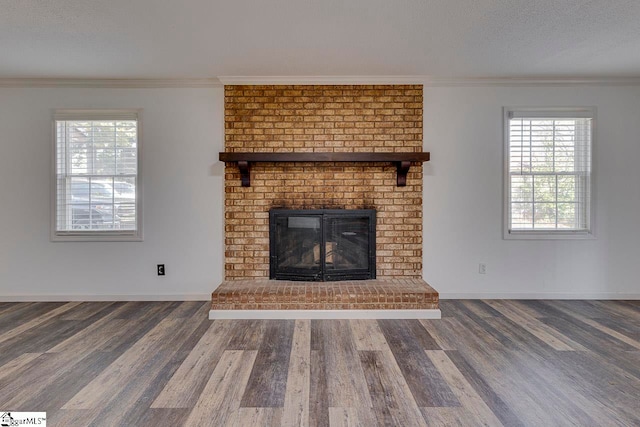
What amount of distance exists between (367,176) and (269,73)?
5.03 ft

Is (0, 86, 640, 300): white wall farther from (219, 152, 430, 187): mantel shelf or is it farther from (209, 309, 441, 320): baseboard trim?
(209, 309, 441, 320): baseboard trim

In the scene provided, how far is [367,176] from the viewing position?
13.7 feet

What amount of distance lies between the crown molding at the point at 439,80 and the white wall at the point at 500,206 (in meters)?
0.07

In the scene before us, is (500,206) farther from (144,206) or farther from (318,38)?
(144,206)

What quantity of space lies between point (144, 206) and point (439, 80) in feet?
11.9

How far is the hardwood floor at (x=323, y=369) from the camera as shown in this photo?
1.99 meters

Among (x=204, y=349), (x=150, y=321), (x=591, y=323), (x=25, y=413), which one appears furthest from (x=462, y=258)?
(x=25, y=413)

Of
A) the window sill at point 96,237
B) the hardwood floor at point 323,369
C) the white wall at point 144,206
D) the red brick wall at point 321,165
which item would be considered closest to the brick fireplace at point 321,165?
the red brick wall at point 321,165

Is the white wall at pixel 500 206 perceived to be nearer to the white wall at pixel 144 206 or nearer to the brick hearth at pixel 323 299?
the brick hearth at pixel 323 299

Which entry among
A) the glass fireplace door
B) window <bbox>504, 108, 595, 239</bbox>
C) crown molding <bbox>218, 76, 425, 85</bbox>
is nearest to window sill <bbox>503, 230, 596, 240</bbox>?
window <bbox>504, 108, 595, 239</bbox>

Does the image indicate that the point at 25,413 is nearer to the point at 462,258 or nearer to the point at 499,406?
the point at 499,406

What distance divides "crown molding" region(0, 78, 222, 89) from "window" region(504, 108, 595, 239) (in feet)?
11.4

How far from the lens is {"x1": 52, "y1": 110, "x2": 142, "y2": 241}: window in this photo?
4.20m

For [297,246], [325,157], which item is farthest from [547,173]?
[297,246]
